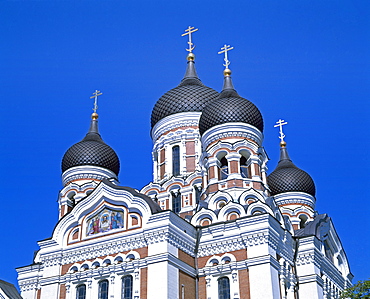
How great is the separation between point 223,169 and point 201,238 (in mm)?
3374

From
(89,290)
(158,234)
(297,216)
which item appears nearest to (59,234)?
(89,290)

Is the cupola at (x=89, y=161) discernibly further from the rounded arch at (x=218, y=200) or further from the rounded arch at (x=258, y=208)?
the rounded arch at (x=258, y=208)

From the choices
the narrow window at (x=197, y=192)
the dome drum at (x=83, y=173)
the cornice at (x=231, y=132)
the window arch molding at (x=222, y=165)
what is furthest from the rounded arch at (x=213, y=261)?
the dome drum at (x=83, y=173)

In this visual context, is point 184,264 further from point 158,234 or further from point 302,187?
point 302,187

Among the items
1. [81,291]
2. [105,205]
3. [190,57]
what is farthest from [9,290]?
[190,57]

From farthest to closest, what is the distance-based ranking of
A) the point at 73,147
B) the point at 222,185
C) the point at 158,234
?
the point at 73,147
the point at 222,185
the point at 158,234

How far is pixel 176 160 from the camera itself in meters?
22.8

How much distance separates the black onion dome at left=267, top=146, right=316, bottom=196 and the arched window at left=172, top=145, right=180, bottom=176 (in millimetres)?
4083

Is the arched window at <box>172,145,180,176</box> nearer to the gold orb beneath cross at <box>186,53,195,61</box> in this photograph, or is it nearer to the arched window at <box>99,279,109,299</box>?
the gold orb beneath cross at <box>186,53,195,61</box>

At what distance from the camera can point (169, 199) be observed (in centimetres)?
2158

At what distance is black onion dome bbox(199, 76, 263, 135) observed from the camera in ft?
66.1

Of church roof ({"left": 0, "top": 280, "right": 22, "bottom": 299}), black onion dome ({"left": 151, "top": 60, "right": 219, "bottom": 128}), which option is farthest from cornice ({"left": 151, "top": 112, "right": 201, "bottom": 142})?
church roof ({"left": 0, "top": 280, "right": 22, "bottom": 299})

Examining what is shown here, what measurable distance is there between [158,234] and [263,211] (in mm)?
3505

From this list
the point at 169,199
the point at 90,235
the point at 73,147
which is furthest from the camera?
the point at 73,147
